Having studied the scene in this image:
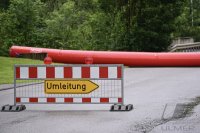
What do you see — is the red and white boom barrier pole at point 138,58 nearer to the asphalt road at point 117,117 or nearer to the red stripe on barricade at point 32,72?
the asphalt road at point 117,117

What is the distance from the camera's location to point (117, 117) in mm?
11016

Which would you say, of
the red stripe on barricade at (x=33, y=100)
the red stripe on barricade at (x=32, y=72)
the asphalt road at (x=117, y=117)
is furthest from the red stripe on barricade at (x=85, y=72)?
the red stripe on barricade at (x=33, y=100)

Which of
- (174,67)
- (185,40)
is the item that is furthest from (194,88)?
(185,40)

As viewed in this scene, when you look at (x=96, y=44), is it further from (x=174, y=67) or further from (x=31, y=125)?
(x=31, y=125)

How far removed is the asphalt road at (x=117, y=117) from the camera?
9500 millimetres

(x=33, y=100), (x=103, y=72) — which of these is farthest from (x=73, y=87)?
(x=33, y=100)

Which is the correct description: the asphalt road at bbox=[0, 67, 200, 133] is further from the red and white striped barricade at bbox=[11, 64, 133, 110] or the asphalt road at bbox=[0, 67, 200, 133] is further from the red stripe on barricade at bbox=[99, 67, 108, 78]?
the red stripe on barricade at bbox=[99, 67, 108, 78]

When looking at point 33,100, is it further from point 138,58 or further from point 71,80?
point 138,58

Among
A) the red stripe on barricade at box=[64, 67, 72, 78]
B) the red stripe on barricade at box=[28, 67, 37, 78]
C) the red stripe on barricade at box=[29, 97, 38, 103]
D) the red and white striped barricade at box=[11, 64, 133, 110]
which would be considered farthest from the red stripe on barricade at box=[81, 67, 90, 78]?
the red stripe on barricade at box=[29, 97, 38, 103]

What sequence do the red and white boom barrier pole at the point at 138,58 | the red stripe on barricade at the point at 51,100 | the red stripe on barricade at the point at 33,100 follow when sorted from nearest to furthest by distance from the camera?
the red stripe on barricade at the point at 51,100, the red stripe on barricade at the point at 33,100, the red and white boom barrier pole at the point at 138,58

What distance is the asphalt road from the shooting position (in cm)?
950

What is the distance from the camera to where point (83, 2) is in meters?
69.6

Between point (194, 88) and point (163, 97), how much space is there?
2589mm

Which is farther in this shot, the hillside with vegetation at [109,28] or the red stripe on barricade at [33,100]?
the hillside with vegetation at [109,28]
